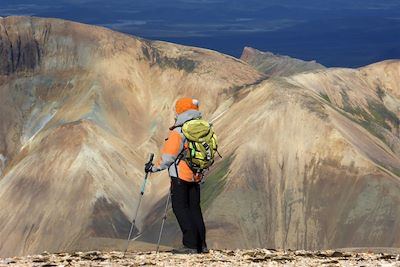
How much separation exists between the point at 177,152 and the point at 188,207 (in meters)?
1.43

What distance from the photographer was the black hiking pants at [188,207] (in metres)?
18.9

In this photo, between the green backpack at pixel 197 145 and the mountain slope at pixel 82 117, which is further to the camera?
the mountain slope at pixel 82 117

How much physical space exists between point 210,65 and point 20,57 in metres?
25.4

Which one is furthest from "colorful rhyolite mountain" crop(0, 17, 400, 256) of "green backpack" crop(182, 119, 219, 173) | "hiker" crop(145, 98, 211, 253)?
"green backpack" crop(182, 119, 219, 173)

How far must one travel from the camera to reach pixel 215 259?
18297mm

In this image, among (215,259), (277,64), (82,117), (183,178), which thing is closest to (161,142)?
(82,117)

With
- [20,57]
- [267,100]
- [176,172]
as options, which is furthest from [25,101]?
[176,172]

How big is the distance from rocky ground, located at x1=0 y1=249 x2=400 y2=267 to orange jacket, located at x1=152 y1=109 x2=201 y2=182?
1.86 m

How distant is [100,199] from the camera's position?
290ft

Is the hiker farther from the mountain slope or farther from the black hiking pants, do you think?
the mountain slope

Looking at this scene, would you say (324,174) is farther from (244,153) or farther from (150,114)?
(150,114)

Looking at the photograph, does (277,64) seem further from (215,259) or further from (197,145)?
(215,259)

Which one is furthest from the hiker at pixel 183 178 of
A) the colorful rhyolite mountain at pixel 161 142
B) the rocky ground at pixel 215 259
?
the colorful rhyolite mountain at pixel 161 142

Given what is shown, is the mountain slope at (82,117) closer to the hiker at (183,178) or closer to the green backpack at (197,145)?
the hiker at (183,178)
